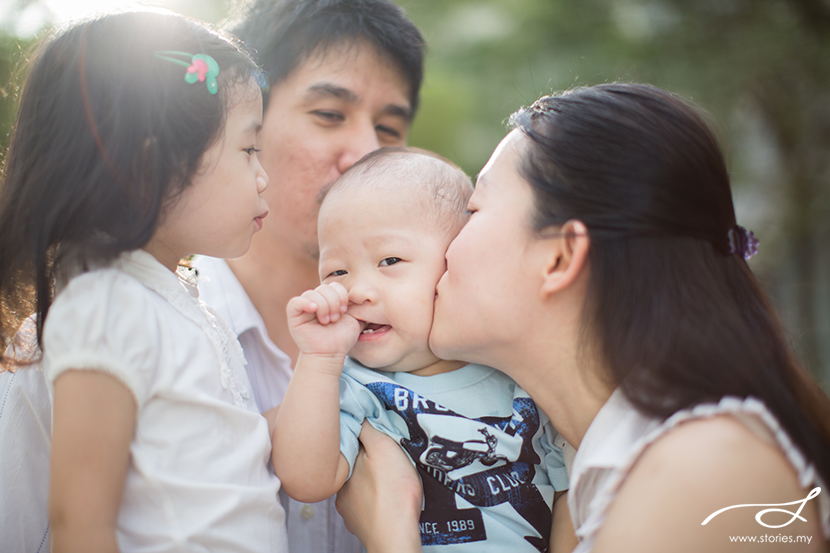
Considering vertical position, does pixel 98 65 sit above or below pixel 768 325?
above

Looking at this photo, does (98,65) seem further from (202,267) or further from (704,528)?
(704,528)

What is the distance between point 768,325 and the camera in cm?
150

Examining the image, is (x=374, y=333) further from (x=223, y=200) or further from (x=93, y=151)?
(x=93, y=151)

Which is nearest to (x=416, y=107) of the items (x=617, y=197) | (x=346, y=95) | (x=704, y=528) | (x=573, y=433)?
(x=346, y=95)

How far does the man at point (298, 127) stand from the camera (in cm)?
244

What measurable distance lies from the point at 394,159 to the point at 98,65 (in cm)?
92

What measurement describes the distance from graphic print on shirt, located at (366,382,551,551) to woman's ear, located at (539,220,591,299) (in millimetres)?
465

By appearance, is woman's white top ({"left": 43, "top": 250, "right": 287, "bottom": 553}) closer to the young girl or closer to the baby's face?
the young girl

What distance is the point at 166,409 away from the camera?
4.59 feet

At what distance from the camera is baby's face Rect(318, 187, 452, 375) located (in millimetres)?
1769

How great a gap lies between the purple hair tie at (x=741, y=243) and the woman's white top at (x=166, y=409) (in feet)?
4.70

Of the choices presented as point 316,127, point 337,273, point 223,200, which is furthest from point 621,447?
point 316,127

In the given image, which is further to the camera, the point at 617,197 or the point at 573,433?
the point at 573,433

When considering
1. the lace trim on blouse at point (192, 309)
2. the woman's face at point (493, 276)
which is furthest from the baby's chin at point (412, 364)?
the lace trim on blouse at point (192, 309)
